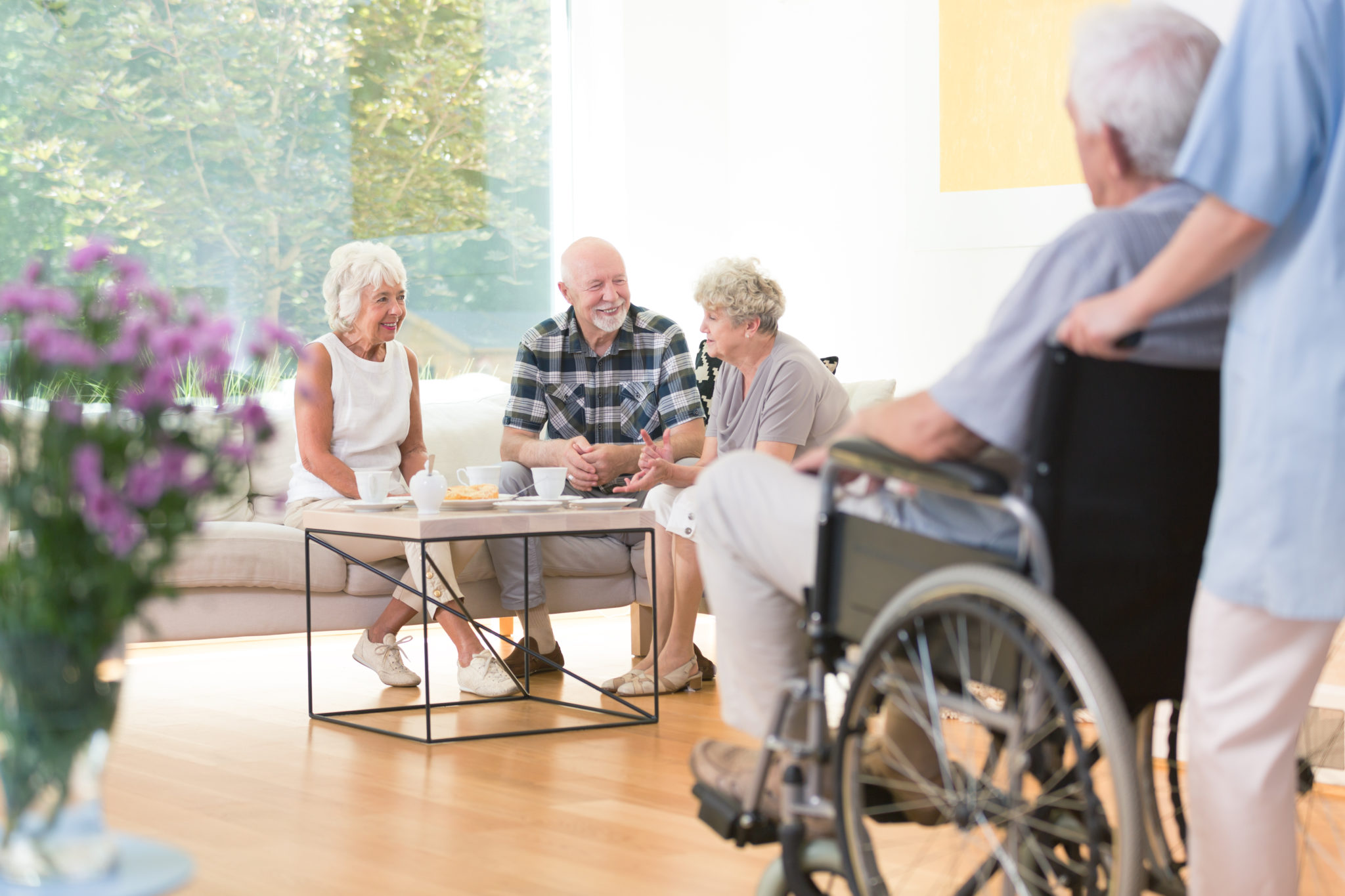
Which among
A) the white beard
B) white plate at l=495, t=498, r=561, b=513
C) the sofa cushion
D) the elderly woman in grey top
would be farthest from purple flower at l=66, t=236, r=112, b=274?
the white beard

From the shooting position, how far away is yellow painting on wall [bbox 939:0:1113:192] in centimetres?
472

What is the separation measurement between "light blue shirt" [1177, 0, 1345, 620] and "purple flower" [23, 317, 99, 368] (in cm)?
105

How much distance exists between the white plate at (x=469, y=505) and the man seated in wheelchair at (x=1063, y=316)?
Result: 1.75 metres

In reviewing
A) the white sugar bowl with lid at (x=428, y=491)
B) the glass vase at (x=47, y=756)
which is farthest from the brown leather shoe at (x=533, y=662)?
the glass vase at (x=47, y=756)

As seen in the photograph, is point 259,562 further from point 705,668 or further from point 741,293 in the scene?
point 741,293

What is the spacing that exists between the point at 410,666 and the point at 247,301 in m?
1.83

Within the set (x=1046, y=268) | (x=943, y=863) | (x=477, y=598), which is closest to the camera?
(x=1046, y=268)

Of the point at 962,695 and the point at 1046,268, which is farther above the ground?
the point at 1046,268

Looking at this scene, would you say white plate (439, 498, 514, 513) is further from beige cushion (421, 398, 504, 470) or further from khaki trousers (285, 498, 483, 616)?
beige cushion (421, 398, 504, 470)

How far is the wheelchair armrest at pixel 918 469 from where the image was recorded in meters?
1.41

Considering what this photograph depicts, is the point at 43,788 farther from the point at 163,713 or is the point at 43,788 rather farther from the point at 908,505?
the point at 163,713

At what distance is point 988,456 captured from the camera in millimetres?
1681

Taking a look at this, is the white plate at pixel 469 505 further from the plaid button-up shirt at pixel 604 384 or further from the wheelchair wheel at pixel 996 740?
the wheelchair wheel at pixel 996 740

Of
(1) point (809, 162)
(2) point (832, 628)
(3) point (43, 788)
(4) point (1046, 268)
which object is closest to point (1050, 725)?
(2) point (832, 628)
